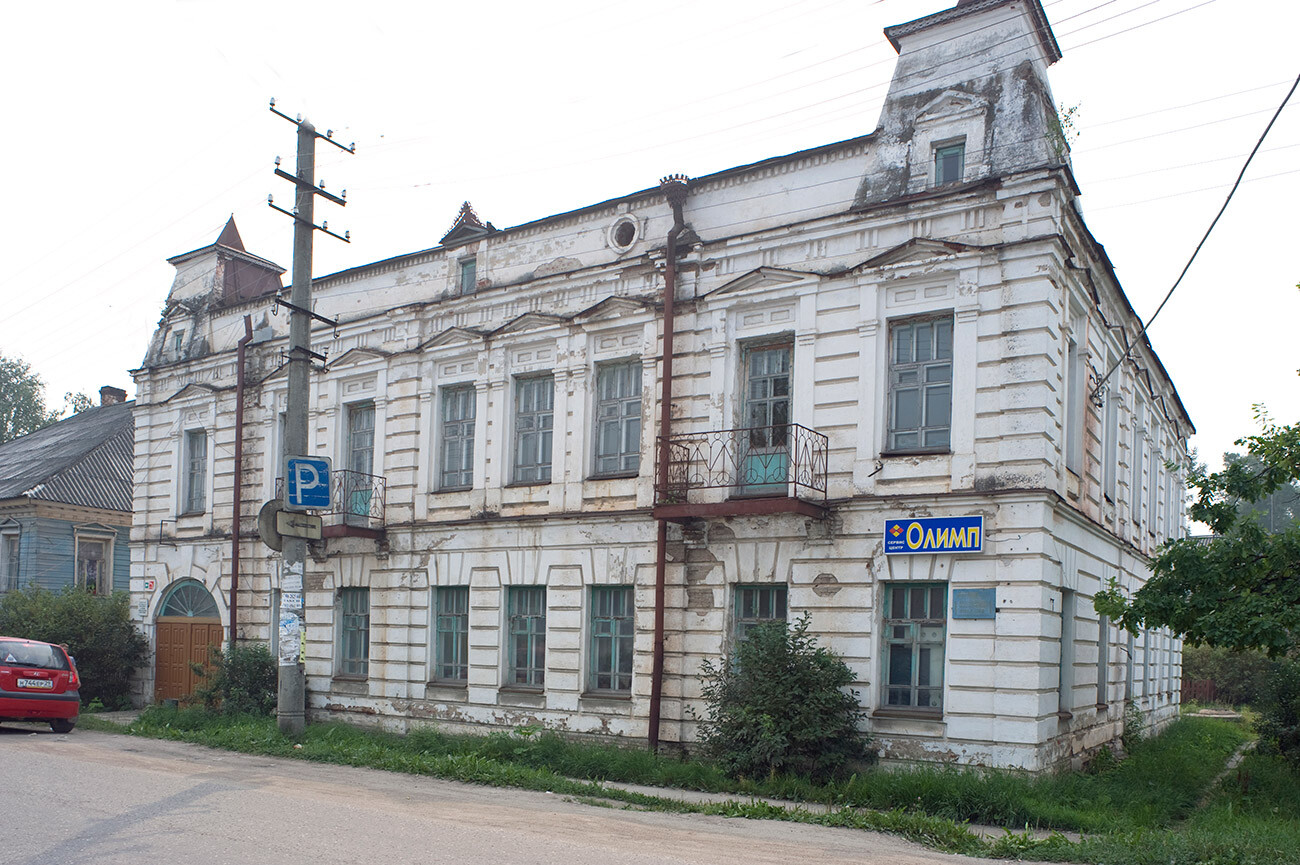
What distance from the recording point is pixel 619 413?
1633cm

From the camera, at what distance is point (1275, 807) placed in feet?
39.7

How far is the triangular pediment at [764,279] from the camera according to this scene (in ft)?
47.4

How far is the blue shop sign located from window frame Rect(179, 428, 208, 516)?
1549cm

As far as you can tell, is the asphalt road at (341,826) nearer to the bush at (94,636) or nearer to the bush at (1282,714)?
the bush at (1282,714)

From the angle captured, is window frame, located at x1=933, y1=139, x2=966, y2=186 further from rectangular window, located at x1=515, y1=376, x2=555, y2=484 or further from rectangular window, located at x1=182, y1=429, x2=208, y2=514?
rectangular window, located at x1=182, y1=429, x2=208, y2=514

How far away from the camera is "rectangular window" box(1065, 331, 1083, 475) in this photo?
1430 centimetres

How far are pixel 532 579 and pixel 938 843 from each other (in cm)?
833

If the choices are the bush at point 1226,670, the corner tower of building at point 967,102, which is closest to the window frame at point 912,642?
the corner tower of building at point 967,102

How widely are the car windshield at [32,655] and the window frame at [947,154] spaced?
15.6m

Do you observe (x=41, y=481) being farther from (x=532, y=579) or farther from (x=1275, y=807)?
(x=1275, y=807)

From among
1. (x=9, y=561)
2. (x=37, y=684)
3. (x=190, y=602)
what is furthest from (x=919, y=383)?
(x=9, y=561)

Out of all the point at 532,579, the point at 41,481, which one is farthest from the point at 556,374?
the point at 41,481

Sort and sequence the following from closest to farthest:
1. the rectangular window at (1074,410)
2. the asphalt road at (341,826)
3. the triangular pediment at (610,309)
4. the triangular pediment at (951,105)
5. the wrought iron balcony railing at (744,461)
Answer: the asphalt road at (341,826)
the triangular pediment at (951,105)
the wrought iron balcony railing at (744,461)
the rectangular window at (1074,410)
the triangular pediment at (610,309)

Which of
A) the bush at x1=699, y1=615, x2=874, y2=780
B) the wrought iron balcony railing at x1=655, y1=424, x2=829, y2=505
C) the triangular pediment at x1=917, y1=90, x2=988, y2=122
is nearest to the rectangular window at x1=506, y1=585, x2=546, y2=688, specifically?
the wrought iron balcony railing at x1=655, y1=424, x2=829, y2=505
